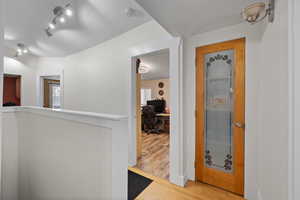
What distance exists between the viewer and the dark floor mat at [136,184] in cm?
199

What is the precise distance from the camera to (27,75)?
15.2 feet

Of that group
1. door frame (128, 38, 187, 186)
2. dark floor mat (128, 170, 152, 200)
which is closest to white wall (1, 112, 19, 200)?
dark floor mat (128, 170, 152, 200)

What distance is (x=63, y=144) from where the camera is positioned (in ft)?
5.17

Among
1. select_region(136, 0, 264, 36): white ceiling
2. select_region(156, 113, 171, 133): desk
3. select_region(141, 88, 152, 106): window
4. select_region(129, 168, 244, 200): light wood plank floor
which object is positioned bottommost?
select_region(129, 168, 244, 200): light wood plank floor

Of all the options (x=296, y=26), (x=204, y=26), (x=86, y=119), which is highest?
(x=204, y=26)

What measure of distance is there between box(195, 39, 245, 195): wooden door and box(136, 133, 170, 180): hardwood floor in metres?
0.66

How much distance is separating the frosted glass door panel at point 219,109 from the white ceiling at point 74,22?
1.42m

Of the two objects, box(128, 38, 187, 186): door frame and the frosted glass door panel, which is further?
box(128, 38, 187, 186): door frame

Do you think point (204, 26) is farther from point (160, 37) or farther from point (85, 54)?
point (85, 54)

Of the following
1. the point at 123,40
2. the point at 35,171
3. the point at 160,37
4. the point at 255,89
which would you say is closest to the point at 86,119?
the point at 35,171

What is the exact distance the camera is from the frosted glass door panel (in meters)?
1.95

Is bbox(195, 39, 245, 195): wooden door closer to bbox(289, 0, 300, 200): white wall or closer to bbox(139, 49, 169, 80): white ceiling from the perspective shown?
bbox(289, 0, 300, 200): white wall

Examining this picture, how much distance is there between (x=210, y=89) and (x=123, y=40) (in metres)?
1.96

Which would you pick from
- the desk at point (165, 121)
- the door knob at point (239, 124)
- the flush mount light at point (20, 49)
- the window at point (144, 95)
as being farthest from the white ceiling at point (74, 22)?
the window at point (144, 95)
